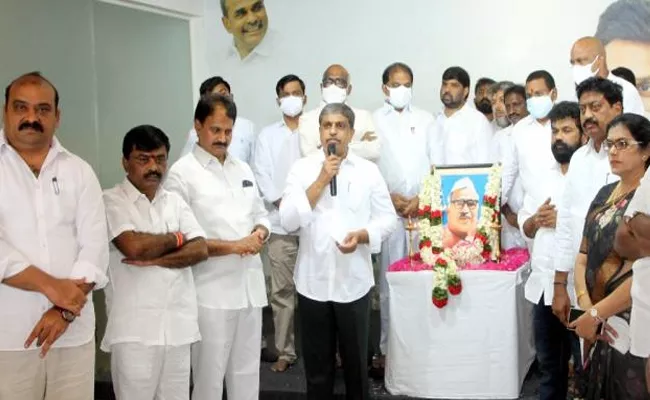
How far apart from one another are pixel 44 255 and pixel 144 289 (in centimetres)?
51

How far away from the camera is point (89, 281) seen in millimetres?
2992

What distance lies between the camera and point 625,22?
5910mm

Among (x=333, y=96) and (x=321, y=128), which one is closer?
(x=321, y=128)

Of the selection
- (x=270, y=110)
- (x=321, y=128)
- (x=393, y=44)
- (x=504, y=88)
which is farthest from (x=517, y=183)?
(x=270, y=110)

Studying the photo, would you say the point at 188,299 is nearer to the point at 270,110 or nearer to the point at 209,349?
the point at 209,349

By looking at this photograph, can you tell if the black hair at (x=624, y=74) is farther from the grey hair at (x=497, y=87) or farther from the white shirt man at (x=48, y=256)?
the white shirt man at (x=48, y=256)

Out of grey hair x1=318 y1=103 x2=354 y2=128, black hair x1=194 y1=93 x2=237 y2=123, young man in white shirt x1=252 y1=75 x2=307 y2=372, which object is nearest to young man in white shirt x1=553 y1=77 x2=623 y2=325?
grey hair x1=318 y1=103 x2=354 y2=128

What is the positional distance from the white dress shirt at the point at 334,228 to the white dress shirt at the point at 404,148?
112 centimetres

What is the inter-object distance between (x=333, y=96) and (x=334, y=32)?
5.63 feet

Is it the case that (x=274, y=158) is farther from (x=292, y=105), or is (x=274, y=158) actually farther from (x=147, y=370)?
(x=147, y=370)

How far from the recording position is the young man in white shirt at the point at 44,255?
9.36ft

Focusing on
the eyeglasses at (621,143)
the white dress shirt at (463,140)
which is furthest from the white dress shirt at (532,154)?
the eyeglasses at (621,143)

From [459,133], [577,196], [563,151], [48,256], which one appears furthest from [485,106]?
[48,256]

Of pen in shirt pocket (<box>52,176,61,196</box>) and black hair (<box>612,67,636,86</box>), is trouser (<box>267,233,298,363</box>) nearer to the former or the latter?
pen in shirt pocket (<box>52,176,61,196</box>)
